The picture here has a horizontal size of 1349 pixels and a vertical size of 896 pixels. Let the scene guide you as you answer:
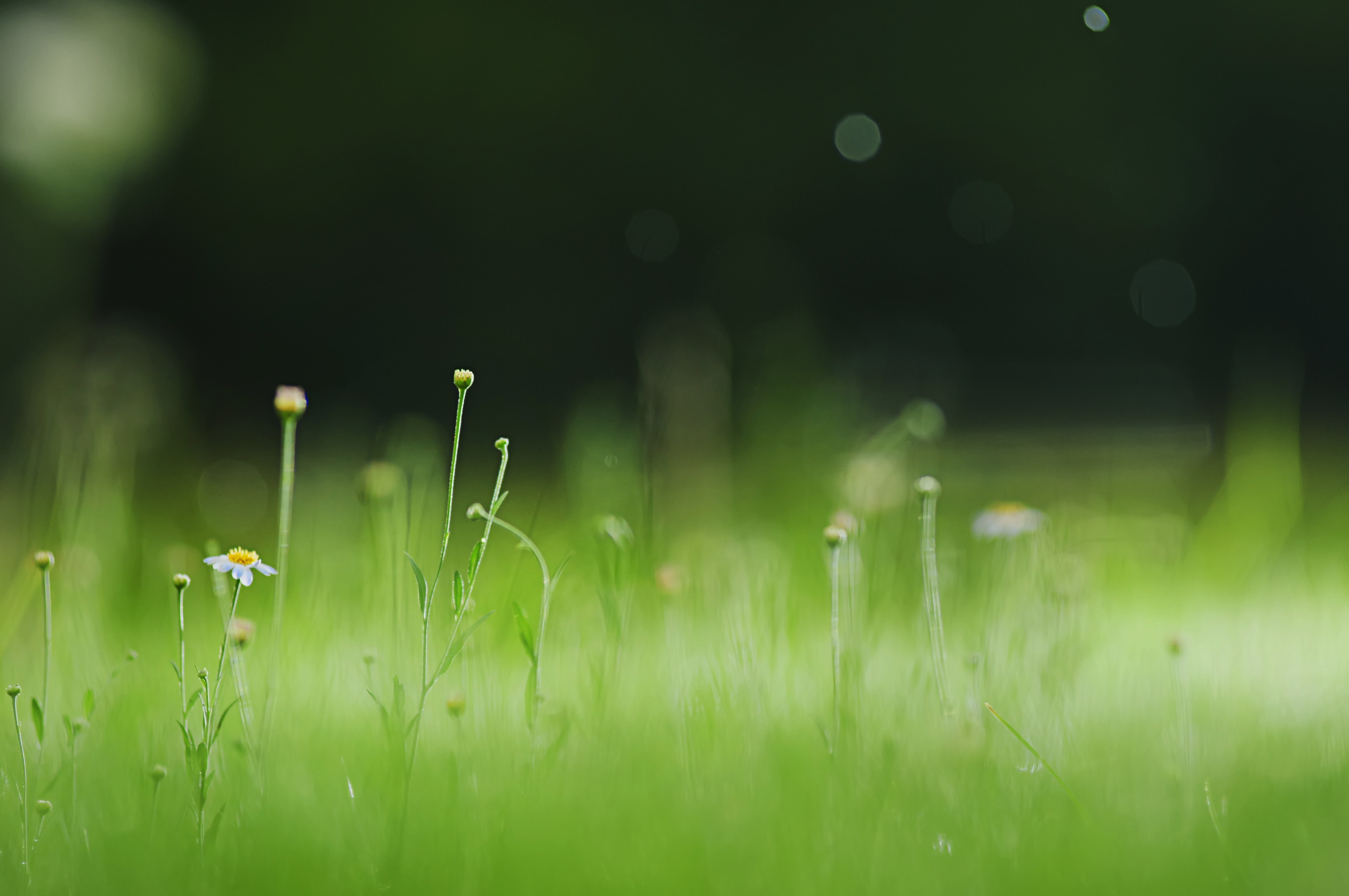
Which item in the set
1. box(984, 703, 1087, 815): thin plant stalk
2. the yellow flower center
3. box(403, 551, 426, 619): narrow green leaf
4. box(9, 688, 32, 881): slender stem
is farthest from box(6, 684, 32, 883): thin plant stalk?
the yellow flower center

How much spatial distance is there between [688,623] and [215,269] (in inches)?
144

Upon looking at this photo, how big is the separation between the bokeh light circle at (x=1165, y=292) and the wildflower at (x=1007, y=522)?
8.93 ft

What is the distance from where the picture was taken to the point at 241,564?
1.00 m

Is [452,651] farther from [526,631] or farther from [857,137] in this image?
[857,137]

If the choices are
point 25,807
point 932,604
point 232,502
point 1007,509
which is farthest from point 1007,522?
point 232,502

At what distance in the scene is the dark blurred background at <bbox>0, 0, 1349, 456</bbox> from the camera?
387 centimetres

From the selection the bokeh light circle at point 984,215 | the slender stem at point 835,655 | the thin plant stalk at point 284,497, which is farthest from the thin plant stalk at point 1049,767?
the bokeh light circle at point 984,215

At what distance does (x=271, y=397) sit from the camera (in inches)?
159

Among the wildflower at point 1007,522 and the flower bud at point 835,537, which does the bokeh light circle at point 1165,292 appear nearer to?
the wildflower at point 1007,522

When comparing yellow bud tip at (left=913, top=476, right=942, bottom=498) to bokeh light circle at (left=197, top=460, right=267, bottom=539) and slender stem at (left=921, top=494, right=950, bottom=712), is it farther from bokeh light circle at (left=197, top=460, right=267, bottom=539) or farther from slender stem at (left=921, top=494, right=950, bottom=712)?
bokeh light circle at (left=197, top=460, right=267, bottom=539)

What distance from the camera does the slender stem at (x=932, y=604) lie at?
3.48ft

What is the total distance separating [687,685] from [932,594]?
1.09 ft

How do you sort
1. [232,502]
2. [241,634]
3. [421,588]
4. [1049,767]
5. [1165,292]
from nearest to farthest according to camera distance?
[1049,767], [421,588], [241,634], [232,502], [1165,292]

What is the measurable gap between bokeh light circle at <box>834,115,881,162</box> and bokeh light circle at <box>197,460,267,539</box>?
2.67 meters
